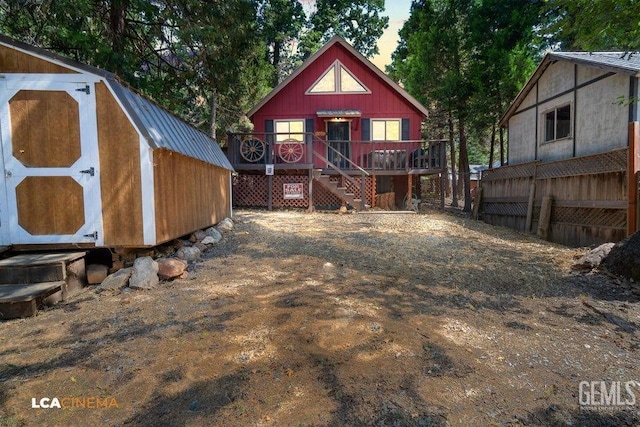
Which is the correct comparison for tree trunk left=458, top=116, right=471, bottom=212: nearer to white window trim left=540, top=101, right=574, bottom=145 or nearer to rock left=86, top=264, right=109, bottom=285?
white window trim left=540, top=101, right=574, bottom=145

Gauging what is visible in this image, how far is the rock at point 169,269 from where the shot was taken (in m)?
5.22

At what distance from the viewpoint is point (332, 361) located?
2871mm

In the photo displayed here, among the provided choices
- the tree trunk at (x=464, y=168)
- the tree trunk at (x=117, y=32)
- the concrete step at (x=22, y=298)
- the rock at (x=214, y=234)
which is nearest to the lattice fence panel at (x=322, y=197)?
the rock at (x=214, y=234)

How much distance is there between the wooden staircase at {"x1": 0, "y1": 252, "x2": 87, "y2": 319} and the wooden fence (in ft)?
33.2

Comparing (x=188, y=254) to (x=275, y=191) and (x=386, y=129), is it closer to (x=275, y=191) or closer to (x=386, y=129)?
(x=275, y=191)

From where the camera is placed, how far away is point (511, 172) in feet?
40.4

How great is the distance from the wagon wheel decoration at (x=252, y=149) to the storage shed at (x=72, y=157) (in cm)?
812

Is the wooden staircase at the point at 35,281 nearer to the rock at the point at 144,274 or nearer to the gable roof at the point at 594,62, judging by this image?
the rock at the point at 144,274

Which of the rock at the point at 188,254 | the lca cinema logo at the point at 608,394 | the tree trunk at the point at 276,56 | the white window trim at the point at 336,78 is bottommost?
the lca cinema logo at the point at 608,394

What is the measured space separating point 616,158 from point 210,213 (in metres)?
9.23

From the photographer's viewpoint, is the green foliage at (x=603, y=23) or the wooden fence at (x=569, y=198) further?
the wooden fence at (x=569, y=198)

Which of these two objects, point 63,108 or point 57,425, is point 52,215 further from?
point 57,425

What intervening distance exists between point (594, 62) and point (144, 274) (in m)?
12.1

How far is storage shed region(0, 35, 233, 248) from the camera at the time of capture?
16.0 ft
